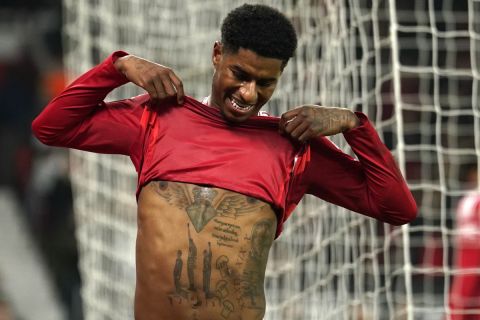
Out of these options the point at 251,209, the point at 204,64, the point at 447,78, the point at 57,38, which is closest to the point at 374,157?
the point at 251,209

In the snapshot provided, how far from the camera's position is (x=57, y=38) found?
418 inches

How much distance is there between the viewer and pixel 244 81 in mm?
2932

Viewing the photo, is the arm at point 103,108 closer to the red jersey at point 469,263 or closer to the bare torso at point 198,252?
the bare torso at point 198,252

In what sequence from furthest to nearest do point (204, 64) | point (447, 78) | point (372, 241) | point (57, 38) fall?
point (57, 38)
point (447, 78)
point (204, 64)
point (372, 241)

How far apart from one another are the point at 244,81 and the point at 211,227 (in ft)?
1.25

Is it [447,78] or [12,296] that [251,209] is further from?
[12,296]

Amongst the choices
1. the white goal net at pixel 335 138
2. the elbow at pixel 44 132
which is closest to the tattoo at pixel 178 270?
the elbow at pixel 44 132

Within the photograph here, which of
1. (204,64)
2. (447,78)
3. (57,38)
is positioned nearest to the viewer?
(204,64)

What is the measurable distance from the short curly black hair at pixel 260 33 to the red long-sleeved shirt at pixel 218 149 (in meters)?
0.20

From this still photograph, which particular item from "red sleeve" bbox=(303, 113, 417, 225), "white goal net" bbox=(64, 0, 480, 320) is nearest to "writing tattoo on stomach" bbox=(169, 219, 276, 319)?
"red sleeve" bbox=(303, 113, 417, 225)

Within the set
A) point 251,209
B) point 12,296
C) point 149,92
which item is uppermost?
point 149,92

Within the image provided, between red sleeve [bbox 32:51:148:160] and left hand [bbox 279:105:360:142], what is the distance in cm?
40

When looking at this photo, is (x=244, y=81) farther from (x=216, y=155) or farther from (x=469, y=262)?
(x=469, y=262)

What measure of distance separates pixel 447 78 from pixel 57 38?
14.3ft
